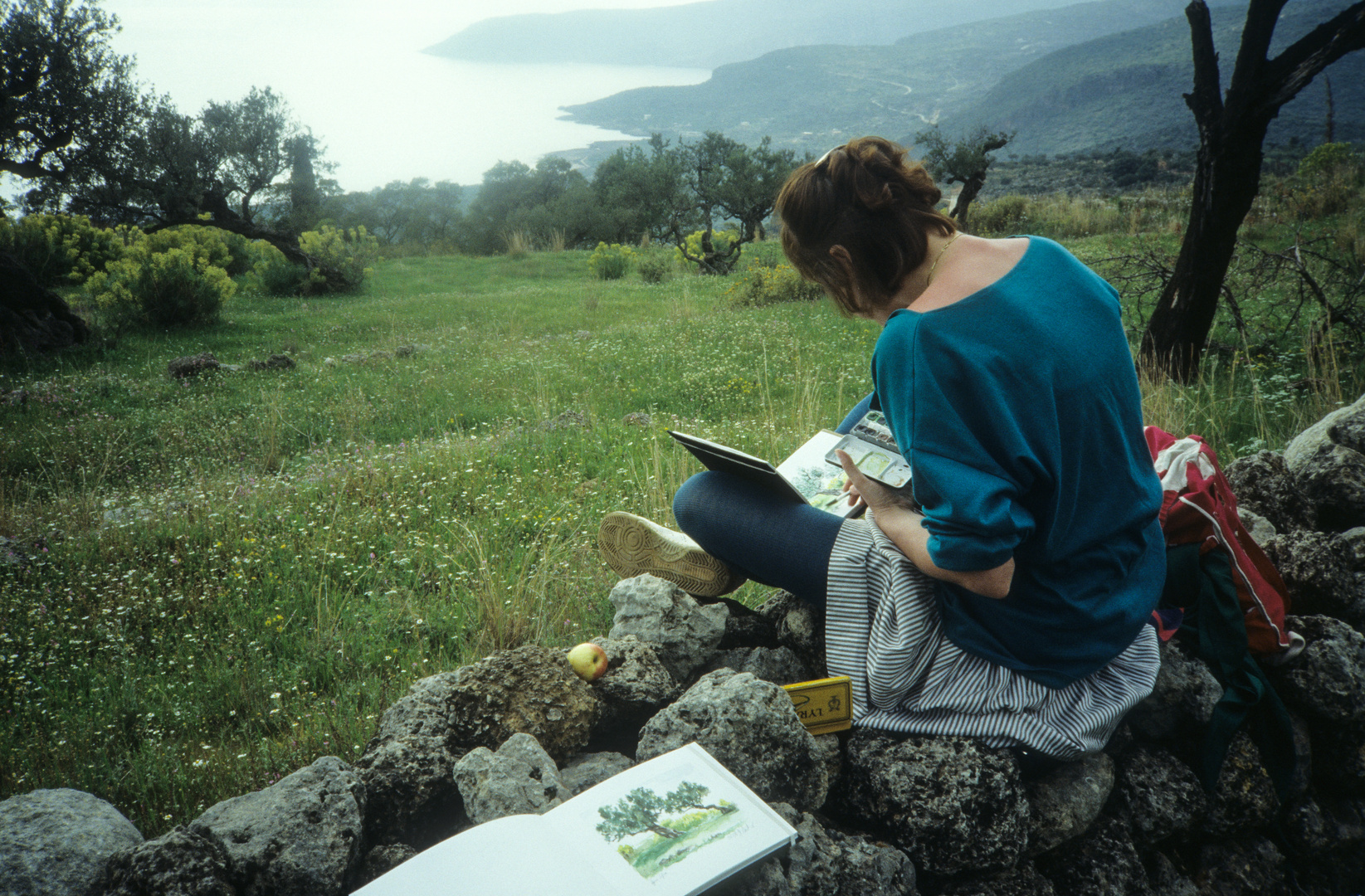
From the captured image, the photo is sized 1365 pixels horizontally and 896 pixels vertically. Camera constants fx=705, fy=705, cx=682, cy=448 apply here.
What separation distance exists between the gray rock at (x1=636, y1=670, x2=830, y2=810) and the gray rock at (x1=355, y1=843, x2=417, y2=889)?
57 cm

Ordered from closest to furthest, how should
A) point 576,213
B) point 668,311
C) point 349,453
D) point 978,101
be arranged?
point 349,453, point 668,311, point 576,213, point 978,101

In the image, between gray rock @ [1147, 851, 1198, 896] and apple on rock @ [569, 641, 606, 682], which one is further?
apple on rock @ [569, 641, 606, 682]

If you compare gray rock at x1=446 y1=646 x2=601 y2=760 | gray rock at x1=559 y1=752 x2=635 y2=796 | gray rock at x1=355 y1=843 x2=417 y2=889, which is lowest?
gray rock at x1=559 y1=752 x2=635 y2=796

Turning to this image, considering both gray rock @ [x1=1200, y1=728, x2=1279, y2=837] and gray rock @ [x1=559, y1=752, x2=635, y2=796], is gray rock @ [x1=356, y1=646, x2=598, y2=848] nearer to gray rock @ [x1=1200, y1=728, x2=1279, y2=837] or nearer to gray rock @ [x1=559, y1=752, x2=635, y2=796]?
gray rock @ [x1=559, y1=752, x2=635, y2=796]

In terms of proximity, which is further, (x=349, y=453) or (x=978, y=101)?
(x=978, y=101)

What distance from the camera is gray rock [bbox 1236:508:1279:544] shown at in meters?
2.78

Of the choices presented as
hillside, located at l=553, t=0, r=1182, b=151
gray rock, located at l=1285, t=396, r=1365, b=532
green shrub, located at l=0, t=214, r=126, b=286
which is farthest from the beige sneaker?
hillside, located at l=553, t=0, r=1182, b=151

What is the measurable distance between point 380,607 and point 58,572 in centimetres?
166

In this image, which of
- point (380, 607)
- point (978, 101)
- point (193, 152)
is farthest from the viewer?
point (978, 101)

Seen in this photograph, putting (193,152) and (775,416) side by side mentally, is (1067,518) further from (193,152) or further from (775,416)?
(193,152)

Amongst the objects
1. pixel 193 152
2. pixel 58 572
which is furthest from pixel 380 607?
pixel 193 152

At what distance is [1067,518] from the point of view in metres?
1.58

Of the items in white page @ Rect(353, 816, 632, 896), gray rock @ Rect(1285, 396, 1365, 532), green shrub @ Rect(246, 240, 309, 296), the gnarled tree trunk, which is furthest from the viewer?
green shrub @ Rect(246, 240, 309, 296)

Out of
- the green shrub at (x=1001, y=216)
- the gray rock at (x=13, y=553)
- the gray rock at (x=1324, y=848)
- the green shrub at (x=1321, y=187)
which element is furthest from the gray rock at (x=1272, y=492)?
the green shrub at (x=1001, y=216)
